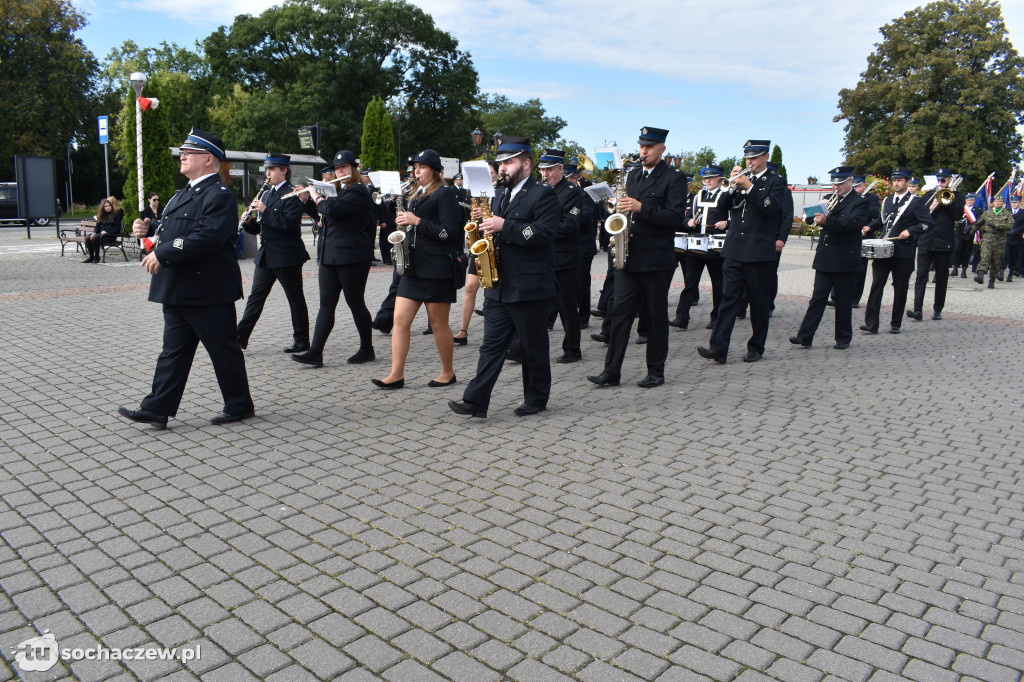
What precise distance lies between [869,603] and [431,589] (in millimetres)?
1858

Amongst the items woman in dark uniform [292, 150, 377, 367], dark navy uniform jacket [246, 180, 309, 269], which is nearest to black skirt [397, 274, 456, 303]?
woman in dark uniform [292, 150, 377, 367]

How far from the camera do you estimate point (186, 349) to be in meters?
5.77

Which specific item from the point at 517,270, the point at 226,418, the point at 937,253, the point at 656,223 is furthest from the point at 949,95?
the point at 226,418

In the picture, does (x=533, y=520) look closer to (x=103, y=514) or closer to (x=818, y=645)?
(x=818, y=645)

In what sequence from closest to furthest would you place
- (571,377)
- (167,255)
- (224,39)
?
(167,255), (571,377), (224,39)

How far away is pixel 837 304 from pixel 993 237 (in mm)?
10966

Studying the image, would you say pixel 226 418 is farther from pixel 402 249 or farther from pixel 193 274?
pixel 402 249

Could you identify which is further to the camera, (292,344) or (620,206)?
(292,344)

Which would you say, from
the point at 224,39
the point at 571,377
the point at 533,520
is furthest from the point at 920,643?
the point at 224,39

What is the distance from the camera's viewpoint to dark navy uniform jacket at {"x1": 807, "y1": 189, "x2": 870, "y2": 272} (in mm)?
9398

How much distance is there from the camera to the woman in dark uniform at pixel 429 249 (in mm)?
6684

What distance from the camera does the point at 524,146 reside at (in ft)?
20.3

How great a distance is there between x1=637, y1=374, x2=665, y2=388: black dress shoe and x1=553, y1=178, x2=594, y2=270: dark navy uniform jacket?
5.42 ft

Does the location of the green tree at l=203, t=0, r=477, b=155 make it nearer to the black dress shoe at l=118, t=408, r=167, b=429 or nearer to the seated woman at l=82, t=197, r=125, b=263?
the seated woman at l=82, t=197, r=125, b=263
